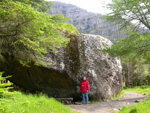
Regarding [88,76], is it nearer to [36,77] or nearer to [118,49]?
[118,49]

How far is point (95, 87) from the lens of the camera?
830 centimetres

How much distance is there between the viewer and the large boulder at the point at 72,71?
27.1 ft

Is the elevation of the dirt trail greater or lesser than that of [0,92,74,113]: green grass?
lesser

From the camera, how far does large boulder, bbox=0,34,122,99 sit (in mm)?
8250

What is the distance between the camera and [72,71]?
327 inches

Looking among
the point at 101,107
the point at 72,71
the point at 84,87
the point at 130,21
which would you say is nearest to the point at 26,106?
the point at 101,107

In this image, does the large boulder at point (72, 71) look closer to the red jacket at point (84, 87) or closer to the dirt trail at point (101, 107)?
the red jacket at point (84, 87)

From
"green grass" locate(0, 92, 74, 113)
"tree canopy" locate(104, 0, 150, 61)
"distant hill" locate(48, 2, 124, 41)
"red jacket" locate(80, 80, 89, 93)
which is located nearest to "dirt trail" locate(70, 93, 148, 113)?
"red jacket" locate(80, 80, 89, 93)

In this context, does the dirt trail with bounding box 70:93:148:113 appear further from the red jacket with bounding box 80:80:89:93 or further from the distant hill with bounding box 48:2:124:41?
the distant hill with bounding box 48:2:124:41

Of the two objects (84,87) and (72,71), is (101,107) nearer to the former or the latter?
(84,87)

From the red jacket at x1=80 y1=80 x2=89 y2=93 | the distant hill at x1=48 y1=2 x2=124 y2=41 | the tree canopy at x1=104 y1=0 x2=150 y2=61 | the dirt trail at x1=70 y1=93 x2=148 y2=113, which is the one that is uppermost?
the distant hill at x1=48 y1=2 x2=124 y2=41

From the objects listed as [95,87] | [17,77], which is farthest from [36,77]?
[95,87]

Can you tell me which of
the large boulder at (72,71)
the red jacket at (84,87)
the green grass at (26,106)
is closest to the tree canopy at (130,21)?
the large boulder at (72,71)

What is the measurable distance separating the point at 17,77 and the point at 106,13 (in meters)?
7.94
